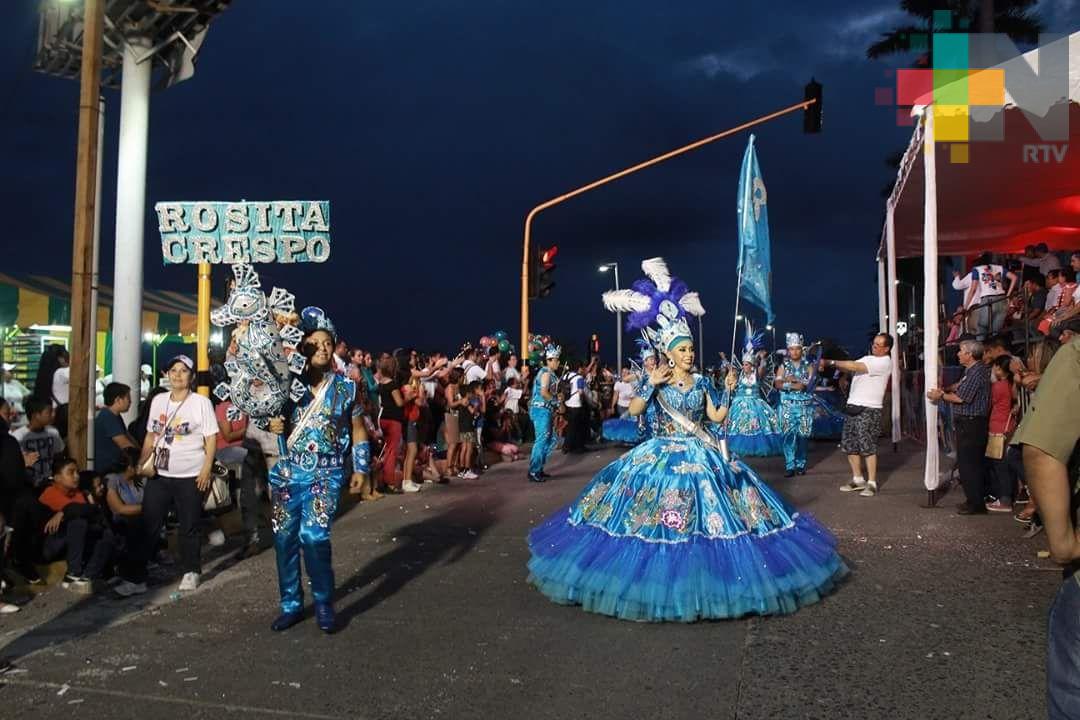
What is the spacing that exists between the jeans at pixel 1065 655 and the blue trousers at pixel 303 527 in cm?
412

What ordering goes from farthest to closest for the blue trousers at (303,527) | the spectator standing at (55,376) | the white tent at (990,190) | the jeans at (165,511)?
1. the spectator standing at (55,376)
2. the white tent at (990,190)
3. the jeans at (165,511)
4. the blue trousers at (303,527)

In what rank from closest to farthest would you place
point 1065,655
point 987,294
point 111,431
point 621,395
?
1. point 1065,655
2. point 111,431
3. point 987,294
4. point 621,395

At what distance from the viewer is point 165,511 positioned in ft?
22.3

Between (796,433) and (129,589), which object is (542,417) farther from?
→ (129,589)

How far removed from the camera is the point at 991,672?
15.0 feet

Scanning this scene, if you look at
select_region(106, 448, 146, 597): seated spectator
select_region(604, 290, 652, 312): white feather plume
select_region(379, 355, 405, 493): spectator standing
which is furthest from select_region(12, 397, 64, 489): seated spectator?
→ select_region(604, 290, 652, 312): white feather plume

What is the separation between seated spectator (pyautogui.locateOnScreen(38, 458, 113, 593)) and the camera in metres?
6.64

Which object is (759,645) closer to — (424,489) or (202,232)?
(424,489)

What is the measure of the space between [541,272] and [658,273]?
40.8 ft

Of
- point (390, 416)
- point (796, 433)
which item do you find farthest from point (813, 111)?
point (390, 416)

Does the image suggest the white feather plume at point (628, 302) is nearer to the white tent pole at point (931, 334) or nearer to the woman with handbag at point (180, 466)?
the woman with handbag at point (180, 466)

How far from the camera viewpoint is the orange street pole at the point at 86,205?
7.95 metres

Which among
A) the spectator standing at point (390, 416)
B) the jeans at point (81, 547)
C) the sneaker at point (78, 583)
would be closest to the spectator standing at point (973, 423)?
the spectator standing at point (390, 416)

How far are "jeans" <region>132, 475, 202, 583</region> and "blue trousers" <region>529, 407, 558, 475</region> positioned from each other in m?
6.27
